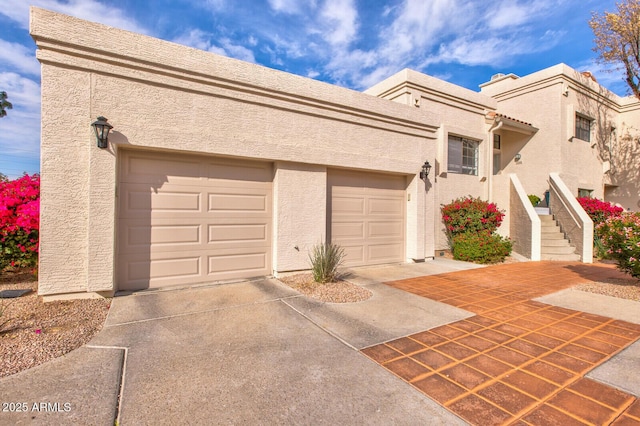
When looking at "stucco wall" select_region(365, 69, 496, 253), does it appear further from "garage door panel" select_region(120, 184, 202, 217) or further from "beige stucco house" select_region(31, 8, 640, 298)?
"garage door panel" select_region(120, 184, 202, 217)

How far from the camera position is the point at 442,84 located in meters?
10.0

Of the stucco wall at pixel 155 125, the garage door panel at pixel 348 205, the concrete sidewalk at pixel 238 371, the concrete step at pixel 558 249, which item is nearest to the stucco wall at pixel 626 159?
the concrete step at pixel 558 249

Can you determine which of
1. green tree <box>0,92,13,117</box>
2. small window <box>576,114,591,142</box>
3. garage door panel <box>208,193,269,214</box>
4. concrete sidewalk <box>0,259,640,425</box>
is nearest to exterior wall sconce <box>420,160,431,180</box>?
garage door panel <box>208,193,269,214</box>

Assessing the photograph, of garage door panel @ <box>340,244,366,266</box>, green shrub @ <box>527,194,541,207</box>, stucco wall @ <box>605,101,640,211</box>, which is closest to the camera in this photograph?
garage door panel @ <box>340,244,366,266</box>

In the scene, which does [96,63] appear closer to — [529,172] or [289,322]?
[289,322]

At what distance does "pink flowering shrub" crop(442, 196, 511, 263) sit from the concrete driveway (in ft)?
16.0

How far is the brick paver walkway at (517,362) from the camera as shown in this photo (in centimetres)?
214

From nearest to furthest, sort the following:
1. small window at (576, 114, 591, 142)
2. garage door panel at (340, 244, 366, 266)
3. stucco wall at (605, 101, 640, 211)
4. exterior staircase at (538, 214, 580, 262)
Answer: garage door panel at (340, 244, 366, 266) < exterior staircase at (538, 214, 580, 262) < small window at (576, 114, 591, 142) < stucco wall at (605, 101, 640, 211)

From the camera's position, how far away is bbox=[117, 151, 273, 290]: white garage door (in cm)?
500

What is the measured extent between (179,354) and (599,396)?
363cm

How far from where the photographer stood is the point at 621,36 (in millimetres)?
9727

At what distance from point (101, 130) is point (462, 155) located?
1030 cm

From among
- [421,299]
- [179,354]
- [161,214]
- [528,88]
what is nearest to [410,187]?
[421,299]

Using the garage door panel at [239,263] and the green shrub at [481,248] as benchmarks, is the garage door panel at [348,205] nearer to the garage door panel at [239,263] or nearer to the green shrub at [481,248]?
the garage door panel at [239,263]
